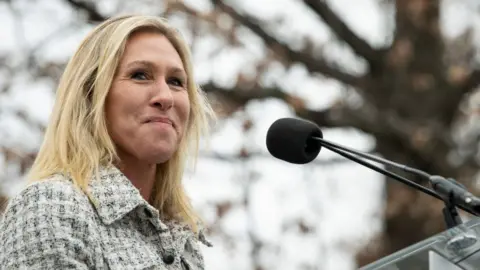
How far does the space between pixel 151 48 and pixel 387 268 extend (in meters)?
1.28

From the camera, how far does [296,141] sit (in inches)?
98.0

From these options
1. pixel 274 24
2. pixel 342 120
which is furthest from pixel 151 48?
pixel 274 24

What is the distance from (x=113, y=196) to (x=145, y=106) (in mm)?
306

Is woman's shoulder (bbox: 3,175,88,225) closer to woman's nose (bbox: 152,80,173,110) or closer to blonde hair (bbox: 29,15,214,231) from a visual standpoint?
blonde hair (bbox: 29,15,214,231)

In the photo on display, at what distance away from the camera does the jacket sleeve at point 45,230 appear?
7.67ft

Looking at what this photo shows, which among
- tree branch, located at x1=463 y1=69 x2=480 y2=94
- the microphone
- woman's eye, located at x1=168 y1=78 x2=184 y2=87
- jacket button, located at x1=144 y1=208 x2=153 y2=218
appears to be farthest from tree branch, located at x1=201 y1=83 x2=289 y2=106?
the microphone

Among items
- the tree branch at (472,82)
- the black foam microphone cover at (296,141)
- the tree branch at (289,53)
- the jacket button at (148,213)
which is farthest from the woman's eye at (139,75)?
the tree branch at (472,82)

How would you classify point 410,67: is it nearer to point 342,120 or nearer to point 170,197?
point 342,120

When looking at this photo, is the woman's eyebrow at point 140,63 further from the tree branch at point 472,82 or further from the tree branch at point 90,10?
the tree branch at point 472,82

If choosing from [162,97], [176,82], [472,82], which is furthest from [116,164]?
[472,82]

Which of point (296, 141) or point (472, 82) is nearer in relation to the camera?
point (296, 141)

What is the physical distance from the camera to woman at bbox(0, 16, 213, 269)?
241 centimetres

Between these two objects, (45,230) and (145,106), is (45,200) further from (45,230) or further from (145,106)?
(145,106)

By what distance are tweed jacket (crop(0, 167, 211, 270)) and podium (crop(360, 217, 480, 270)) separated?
84 centimetres
